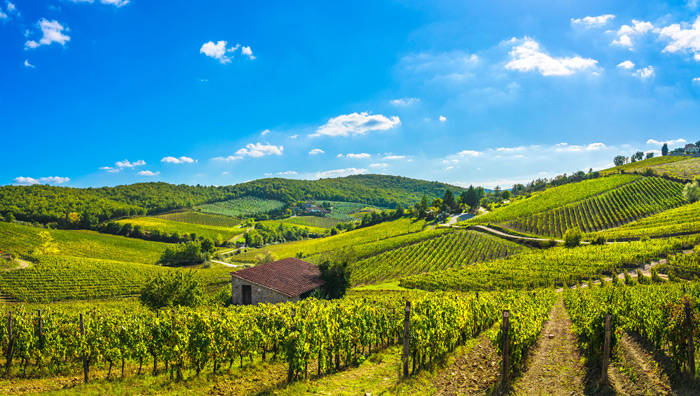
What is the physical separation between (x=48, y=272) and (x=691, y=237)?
101318 mm

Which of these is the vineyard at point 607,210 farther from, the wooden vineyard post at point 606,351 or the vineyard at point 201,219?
the vineyard at point 201,219

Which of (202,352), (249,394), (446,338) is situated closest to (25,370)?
(202,352)

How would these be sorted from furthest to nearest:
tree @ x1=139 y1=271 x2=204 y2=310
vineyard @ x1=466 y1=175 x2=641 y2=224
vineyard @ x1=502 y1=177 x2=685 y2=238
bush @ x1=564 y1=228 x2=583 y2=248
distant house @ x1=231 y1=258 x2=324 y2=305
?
vineyard @ x1=466 y1=175 x2=641 y2=224 → vineyard @ x1=502 y1=177 x2=685 y2=238 → bush @ x1=564 y1=228 x2=583 y2=248 → distant house @ x1=231 y1=258 x2=324 y2=305 → tree @ x1=139 y1=271 x2=204 y2=310

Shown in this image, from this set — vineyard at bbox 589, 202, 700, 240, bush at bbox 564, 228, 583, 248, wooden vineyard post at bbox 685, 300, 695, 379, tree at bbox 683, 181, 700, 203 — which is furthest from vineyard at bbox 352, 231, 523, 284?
tree at bbox 683, 181, 700, 203

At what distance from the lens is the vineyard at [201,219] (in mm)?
148000

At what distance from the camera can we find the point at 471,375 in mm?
10297

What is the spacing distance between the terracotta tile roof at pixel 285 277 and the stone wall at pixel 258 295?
1.13ft

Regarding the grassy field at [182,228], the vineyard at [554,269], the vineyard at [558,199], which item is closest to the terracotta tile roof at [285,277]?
the vineyard at [554,269]

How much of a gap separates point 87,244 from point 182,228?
34333 millimetres

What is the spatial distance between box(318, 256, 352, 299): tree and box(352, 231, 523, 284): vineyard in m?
20.2

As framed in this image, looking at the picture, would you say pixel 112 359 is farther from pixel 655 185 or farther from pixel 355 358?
pixel 655 185

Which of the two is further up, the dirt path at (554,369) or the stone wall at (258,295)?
the dirt path at (554,369)

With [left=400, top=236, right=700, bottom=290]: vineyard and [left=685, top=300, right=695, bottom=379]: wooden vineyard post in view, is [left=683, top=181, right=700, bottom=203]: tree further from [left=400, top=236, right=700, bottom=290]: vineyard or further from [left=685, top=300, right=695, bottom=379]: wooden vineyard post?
[left=685, top=300, right=695, bottom=379]: wooden vineyard post

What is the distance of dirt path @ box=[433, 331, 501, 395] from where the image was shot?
9.25 m
